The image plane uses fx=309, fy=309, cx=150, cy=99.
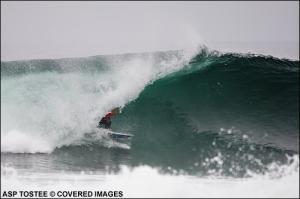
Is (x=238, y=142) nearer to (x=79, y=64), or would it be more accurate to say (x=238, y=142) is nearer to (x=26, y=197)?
(x=26, y=197)

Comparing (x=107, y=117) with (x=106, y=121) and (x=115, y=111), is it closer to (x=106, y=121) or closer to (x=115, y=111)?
(x=106, y=121)

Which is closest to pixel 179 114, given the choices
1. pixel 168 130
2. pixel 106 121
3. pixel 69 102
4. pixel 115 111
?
pixel 168 130

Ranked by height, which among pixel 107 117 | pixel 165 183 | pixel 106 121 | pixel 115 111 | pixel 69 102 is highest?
pixel 69 102

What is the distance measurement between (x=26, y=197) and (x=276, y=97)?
7023 millimetres

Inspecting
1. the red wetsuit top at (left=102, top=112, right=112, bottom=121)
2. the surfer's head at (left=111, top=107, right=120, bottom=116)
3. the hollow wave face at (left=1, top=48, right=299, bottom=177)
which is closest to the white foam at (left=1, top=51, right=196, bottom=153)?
the hollow wave face at (left=1, top=48, right=299, bottom=177)

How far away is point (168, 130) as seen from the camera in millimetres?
9312

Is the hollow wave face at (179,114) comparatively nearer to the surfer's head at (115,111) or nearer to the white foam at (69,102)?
the white foam at (69,102)

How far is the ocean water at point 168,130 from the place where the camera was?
22.3ft

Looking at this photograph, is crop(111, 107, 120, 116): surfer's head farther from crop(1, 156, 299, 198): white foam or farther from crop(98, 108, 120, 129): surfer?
crop(1, 156, 299, 198): white foam

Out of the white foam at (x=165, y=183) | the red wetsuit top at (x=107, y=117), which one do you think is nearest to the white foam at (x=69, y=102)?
the red wetsuit top at (x=107, y=117)

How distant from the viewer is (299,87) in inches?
349

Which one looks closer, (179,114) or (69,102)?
(179,114)

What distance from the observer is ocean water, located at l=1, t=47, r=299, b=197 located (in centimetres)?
680

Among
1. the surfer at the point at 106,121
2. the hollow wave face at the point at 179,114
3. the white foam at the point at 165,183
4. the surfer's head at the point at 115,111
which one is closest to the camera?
the white foam at the point at 165,183
